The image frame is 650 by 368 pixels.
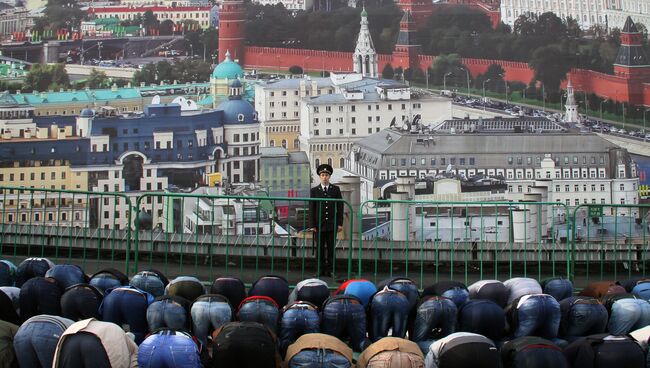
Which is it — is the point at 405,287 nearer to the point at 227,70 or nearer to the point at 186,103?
the point at 186,103

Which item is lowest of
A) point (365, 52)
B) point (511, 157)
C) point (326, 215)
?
point (511, 157)

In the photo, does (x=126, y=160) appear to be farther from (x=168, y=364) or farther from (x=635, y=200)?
(x=168, y=364)

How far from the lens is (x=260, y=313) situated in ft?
12.4

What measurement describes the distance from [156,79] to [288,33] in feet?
6.52

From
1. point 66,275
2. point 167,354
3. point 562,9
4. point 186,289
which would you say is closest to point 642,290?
point 186,289

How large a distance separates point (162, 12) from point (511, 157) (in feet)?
22.0

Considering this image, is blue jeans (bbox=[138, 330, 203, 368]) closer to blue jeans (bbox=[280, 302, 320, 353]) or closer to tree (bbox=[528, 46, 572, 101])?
blue jeans (bbox=[280, 302, 320, 353])

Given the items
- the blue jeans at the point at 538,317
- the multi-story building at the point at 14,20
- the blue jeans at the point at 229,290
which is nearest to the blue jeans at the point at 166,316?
the blue jeans at the point at 229,290

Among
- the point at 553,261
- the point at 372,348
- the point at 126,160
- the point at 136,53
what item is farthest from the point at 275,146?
the point at 372,348

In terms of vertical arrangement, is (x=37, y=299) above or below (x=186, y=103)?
below

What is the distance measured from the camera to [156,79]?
2191cm

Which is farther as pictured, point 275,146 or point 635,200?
point 275,146

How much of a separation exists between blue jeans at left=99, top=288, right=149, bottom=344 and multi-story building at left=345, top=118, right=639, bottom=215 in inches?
529

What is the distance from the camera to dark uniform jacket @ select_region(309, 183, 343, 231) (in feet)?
15.2
